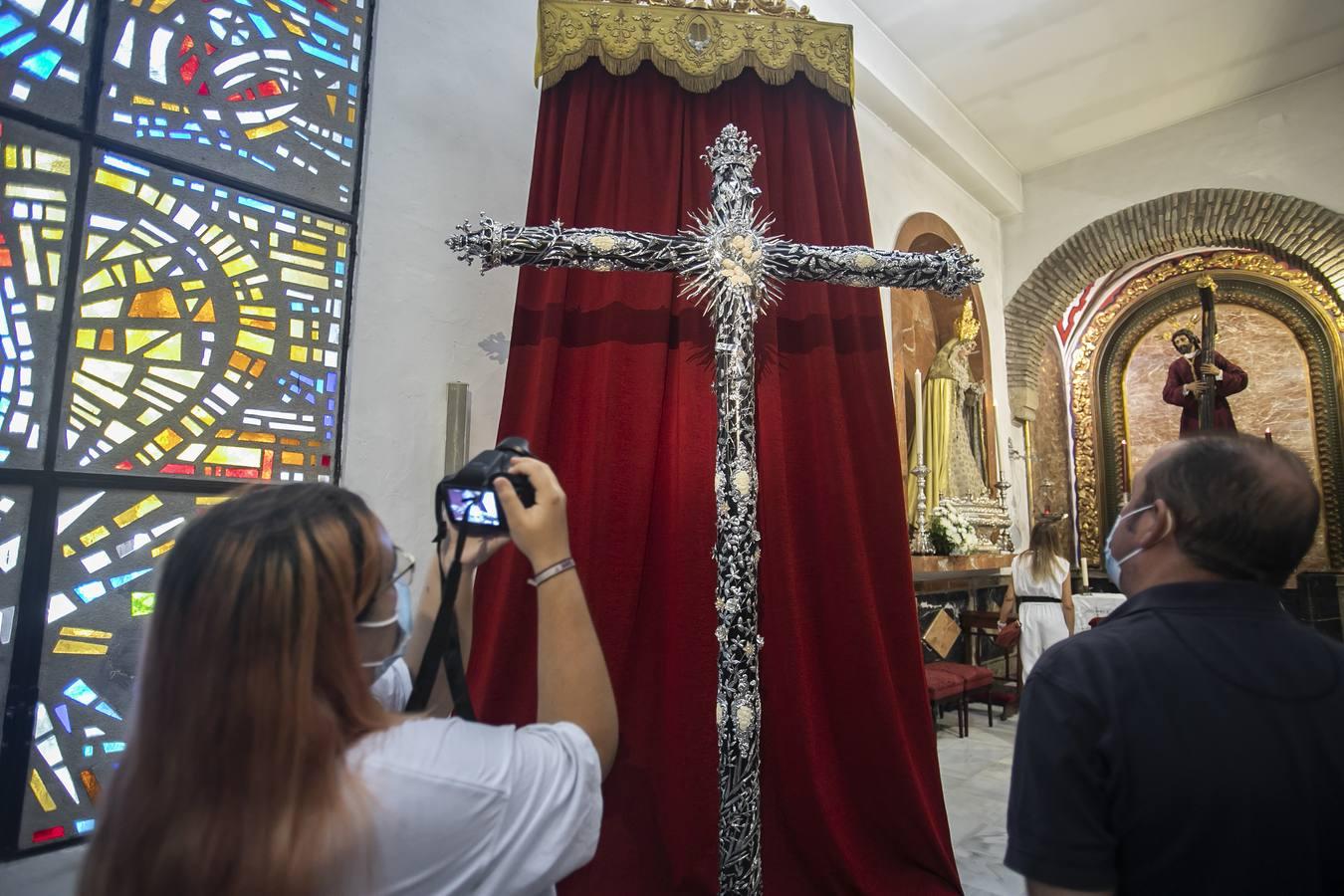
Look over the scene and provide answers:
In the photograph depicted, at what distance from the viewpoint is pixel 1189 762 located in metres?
0.91

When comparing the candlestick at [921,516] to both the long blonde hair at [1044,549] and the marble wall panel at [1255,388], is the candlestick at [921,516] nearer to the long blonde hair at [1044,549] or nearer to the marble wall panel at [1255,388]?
the long blonde hair at [1044,549]

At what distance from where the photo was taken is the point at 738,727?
5.79 ft

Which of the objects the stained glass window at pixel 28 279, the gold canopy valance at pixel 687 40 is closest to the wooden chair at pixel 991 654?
the gold canopy valance at pixel 687 40

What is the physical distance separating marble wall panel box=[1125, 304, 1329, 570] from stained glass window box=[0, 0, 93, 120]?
8254mm

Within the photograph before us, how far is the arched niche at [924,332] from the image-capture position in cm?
476

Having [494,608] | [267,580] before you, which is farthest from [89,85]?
[267,580]

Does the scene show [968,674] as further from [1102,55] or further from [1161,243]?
[1102,55]

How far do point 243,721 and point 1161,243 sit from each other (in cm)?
682

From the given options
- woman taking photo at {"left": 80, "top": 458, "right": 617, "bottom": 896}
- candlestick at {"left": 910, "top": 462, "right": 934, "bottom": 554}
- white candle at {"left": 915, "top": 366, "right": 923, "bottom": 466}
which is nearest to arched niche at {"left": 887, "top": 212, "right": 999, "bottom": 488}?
white candle at {"left": 915, "top": 366, "right": 923, "bottom": 466}

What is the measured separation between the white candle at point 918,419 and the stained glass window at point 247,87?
372 centimetres

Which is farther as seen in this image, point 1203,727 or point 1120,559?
point 1120,559

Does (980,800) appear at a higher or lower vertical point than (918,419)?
lower

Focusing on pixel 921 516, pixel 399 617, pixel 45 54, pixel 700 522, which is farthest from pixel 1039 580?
pixel 45 54

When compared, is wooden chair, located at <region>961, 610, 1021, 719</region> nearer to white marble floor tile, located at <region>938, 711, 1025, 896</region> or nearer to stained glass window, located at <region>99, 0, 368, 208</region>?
white marble floor tile, located at <region>938, 711, 1025, 896</region>
